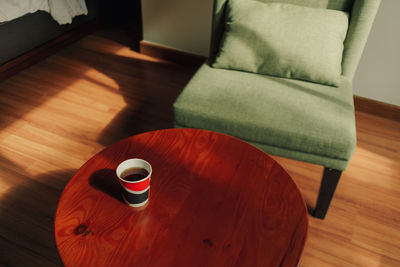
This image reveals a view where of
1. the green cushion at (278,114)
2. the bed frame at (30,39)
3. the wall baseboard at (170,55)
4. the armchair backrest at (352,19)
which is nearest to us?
the green cushion at (278,114)

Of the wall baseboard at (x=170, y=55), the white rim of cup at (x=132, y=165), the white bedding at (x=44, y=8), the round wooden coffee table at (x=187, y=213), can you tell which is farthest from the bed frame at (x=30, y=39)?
the white rim of cup at (x=132, y=165)

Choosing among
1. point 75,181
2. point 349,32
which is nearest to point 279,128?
point 349,32

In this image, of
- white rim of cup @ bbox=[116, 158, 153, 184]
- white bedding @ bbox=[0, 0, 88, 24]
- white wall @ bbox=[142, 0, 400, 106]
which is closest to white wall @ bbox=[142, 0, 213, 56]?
white wall @ bbox=[142, 0, 400, 106]

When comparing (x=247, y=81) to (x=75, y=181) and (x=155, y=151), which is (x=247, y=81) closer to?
(x=155, y=151)

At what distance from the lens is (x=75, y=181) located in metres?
0.90

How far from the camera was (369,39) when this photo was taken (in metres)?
1.75

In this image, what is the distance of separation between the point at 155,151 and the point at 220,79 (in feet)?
1.83

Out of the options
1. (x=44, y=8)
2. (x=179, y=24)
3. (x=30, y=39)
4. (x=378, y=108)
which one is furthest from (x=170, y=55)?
(x=378, y=108)

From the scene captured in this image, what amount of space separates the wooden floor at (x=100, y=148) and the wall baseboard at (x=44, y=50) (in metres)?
0.05

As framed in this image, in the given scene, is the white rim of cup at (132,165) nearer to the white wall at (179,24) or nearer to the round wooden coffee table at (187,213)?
the round wooden coffee table at (187,213)

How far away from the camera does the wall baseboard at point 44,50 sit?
2077 mm

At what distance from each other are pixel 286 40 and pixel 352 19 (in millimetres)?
324

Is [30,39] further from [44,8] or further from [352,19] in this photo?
[352,19]

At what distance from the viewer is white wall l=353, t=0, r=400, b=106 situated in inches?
65.6
